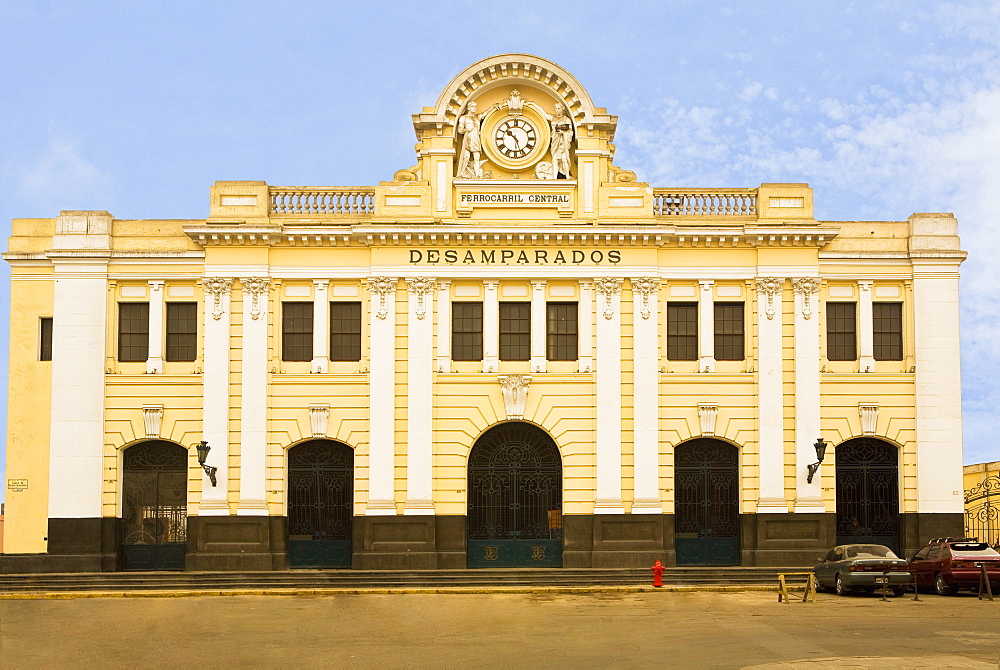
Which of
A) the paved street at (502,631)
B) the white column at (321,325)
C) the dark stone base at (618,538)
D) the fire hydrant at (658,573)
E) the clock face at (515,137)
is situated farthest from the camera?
the clock face at (515,137)

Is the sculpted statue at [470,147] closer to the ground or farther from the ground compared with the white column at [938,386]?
farther from the ground

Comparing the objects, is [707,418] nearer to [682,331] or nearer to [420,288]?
[682,331]

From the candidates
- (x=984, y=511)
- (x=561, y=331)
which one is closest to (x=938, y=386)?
(x=984, y=511)

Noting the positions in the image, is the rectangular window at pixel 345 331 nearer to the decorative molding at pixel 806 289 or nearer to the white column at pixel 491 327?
the white column at pixel 491 327

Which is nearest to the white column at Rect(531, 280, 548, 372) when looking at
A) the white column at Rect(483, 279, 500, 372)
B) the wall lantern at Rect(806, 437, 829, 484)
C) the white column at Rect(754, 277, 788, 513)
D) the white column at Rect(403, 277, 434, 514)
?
the white column at Rect(483, 279, 500, 372)

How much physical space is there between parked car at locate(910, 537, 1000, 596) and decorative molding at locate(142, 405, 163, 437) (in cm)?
2060

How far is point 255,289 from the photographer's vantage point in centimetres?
3353

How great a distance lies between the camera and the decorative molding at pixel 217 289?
33469 millimetres

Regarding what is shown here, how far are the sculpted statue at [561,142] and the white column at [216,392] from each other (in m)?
10.1

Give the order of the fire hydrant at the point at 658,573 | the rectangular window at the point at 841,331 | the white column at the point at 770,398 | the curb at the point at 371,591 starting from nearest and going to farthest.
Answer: the curb at the point at 371,591, the fire hydrant at the point at 658,573, the white column at the point at 770,398, the rectangular window at the point at 841,331

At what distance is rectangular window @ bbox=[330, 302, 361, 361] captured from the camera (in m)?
33.9

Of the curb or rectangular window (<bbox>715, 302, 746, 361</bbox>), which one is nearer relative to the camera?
the curb

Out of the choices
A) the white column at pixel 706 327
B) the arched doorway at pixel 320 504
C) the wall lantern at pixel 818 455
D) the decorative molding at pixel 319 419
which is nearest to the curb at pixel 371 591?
the arched doorway at pixel 320 504

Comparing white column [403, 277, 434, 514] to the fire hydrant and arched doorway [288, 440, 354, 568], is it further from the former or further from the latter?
the fire hydrant
